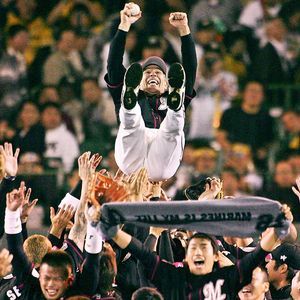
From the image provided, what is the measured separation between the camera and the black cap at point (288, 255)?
8367 mm

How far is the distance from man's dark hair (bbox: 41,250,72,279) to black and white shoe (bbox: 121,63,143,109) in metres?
1.23

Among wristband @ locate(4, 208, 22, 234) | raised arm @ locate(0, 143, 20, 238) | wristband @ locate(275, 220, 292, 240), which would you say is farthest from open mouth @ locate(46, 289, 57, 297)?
wristband @ locate(275, 220, 292, 240)

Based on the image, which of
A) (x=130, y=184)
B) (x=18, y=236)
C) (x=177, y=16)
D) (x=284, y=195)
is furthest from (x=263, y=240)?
(x=284, y=195)

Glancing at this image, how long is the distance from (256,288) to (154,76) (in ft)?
5.25

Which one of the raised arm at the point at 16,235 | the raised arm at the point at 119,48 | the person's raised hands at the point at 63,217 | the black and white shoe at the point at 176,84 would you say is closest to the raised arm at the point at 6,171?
the person's raised hands at the point at 63,217

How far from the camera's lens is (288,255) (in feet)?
27.6

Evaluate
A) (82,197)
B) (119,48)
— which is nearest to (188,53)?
(119,48)

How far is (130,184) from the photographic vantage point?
7.18m

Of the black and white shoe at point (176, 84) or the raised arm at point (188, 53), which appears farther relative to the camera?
the raised arm at point (188, 53)

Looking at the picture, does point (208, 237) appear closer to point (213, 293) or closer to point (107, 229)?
point (213, 293)

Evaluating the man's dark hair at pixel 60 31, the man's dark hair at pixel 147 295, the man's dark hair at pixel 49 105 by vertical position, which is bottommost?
the man's dark hair at pixel 147 295

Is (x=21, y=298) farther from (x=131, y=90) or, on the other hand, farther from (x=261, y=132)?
(x=261, y=132)

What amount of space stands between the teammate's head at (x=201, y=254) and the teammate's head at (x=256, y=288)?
395 mm

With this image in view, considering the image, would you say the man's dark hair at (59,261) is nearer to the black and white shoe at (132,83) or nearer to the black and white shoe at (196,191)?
the black and white shoe at (132,83)
